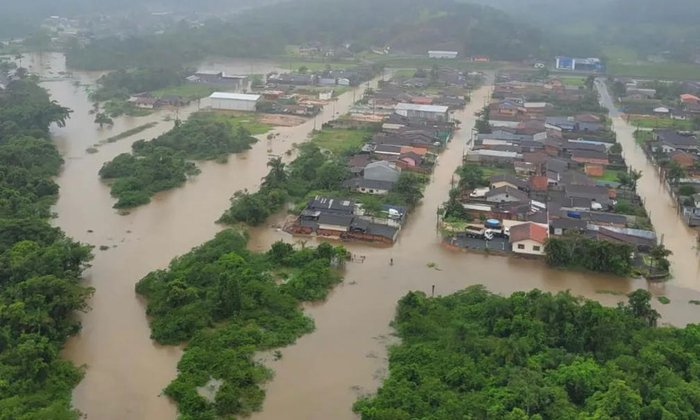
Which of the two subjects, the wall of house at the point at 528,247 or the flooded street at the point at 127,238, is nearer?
the flooded street at the point at 127,238

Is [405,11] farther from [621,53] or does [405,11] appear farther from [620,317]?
[620,317]

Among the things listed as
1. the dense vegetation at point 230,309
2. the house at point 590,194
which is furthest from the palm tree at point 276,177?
the house at point 590,194

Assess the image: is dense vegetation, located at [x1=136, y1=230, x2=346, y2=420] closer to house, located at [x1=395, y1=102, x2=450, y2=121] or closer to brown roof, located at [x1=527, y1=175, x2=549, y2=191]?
brown roof, located at [x1=527, y1=175, x2=549, y2=191]

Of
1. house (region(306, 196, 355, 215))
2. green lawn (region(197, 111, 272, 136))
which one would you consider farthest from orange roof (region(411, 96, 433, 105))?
house (region(306, 196, 355, 215))

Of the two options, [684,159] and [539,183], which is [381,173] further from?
[684,159]

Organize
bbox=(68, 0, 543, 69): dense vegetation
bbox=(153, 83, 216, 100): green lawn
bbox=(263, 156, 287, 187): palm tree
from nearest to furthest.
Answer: bbox=(263, 156, 287, 187): palm tree, bbox=(153, 83, 216, 100): green lawn, bbox=(68, 0, 543, 69): dense vegetation

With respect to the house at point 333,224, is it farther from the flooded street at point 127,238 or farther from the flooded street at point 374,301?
the flooded street at point 127,238
